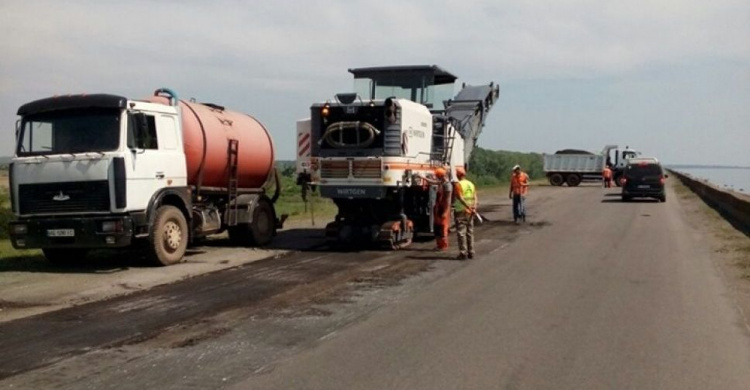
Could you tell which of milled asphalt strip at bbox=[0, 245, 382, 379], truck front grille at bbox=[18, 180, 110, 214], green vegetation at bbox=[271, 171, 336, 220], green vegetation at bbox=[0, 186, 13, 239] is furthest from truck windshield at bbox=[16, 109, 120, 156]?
green vegetation at bbox=[0, 186, 13, 239]

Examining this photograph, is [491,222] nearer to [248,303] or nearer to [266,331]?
[248,303]

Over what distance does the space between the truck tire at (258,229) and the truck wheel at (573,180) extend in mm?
38803

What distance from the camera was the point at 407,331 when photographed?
8.12 metres

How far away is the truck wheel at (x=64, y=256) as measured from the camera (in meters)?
13.9

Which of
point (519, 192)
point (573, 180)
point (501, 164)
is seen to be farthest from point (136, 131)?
point (501, 164)

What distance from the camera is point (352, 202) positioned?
16.9 m

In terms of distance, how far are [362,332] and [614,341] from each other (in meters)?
2.56

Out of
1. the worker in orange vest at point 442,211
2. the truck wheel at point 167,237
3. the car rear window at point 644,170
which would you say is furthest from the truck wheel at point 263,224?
the car rear window at point 644,170

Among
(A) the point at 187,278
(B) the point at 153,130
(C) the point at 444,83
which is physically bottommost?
(A) the point at 187,278

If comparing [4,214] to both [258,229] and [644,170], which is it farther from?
[644,170]

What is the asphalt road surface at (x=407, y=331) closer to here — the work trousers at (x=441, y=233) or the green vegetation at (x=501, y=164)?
the work trousers at (x=441, y=233)

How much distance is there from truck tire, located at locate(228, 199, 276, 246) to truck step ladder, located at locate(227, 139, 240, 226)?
531 mm

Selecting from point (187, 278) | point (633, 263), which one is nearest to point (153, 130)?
point (187, 278)

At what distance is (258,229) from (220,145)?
7.83 ft
